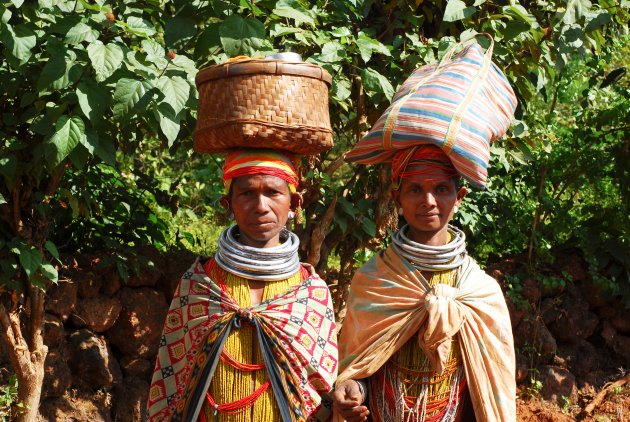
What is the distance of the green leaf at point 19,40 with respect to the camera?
3.94m

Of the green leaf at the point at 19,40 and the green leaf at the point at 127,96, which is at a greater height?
the green leaf at the point at 19,40

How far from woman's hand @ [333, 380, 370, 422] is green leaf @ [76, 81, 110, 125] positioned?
4.78ft

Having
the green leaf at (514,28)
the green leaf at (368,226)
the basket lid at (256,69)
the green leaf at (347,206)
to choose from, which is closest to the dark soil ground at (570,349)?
the green leaf at (368,226)

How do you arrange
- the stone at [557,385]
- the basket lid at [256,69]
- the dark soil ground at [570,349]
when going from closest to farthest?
the basket lid at [256,69] → the dark soil ground at [570,349] → the stone at [557,385]

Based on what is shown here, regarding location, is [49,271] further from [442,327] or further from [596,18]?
[596,18]

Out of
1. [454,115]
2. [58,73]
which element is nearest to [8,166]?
[58,73]

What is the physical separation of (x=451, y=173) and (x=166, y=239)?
125 inches

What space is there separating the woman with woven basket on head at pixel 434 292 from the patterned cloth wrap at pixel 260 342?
0.43ft

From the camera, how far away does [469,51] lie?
3807 mm

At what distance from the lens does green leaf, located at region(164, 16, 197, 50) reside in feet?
13.6

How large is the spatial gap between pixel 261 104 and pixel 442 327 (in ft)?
3.43

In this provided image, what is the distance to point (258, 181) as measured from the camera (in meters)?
3.69

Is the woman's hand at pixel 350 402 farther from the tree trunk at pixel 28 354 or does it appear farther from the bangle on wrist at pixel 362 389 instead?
the tree trunk at pixel 28 354

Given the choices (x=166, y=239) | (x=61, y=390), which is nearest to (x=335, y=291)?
(x=166, y=239)
